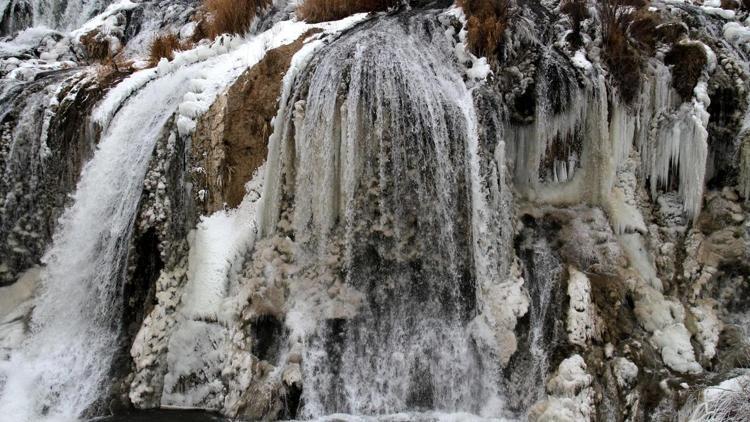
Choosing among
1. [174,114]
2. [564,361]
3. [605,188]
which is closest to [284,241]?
[174,114]

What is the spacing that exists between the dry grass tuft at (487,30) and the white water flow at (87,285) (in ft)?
11.8

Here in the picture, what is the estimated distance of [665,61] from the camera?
7.35 metres

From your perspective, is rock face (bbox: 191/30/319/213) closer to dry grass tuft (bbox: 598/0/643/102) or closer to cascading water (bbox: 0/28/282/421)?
cascading water (bbox: 0/28/282/421)

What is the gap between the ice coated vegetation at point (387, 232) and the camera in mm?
5578

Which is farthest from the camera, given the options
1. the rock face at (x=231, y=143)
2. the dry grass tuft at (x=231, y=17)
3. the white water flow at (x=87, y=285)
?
the dry grass tuft at (x=231, y=17)

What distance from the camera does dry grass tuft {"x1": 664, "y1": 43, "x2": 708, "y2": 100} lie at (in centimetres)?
705

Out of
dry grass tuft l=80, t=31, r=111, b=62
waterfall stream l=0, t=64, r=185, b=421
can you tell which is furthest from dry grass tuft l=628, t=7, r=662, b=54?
dry grass tuft l=80, t=31, r=111, b=62

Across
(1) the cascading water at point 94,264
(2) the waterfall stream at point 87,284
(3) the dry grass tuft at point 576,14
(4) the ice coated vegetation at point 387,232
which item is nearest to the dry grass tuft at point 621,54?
(4) the ice coated vegetation at point 387,232

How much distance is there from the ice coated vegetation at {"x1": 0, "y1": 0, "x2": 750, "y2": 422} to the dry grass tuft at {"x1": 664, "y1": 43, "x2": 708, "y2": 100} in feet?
0.11

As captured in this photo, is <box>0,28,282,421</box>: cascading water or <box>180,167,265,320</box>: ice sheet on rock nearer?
<box>0,28,282,421</box>: cascading water

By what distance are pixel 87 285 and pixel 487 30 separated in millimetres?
5338

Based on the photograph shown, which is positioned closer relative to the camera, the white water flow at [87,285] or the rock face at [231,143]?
the white water flow at [87,285]

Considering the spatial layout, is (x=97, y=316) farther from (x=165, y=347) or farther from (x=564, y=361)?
(x=564, y=361)

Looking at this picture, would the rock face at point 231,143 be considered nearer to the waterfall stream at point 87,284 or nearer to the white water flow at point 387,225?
the white water flow at point 387,225
